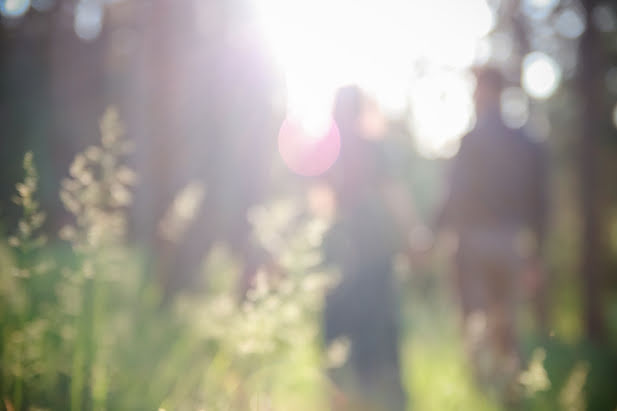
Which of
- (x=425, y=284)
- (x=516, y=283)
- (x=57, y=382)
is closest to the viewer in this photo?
(x=57, y=382)

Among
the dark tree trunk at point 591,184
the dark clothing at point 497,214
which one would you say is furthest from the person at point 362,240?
the dark tree trunk at point 591,184

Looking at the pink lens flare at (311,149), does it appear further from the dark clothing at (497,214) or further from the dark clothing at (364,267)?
the dark clothing at (497,214)

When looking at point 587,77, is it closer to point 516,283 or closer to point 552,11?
point 552,11

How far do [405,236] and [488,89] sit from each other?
1803 mm

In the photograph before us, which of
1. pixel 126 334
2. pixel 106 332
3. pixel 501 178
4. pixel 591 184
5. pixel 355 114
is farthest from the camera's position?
pixel 591 184

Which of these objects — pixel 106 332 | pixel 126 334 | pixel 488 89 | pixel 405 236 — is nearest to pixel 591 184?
pixel 488 89

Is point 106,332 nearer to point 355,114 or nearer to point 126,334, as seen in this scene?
point 126,334

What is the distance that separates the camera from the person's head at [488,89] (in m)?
4.16

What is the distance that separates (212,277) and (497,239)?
2530 mm

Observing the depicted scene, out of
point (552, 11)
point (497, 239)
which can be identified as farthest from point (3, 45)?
point (552, 11)

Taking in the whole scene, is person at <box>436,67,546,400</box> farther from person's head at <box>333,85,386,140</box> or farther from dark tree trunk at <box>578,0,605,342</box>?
dark tree trunk at <box>578,0,605,342</box>

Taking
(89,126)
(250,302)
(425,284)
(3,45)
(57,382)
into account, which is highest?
(3,45)

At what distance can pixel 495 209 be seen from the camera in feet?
13.6

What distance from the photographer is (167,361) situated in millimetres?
2393
